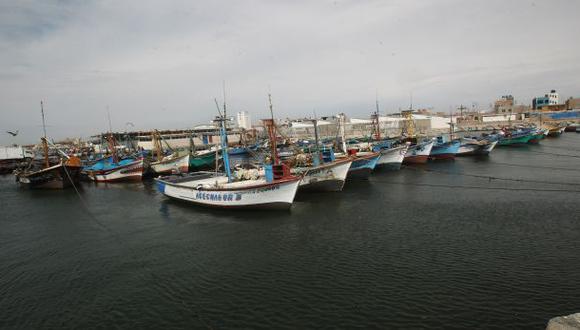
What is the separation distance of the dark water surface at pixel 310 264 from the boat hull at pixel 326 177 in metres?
1.90

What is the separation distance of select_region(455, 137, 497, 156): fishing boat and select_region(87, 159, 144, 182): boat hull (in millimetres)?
46070

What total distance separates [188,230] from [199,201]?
4688mm

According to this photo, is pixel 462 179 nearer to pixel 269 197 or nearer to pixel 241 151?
pixel 269 197

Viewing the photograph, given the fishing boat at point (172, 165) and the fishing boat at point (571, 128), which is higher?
the fishing boat at point (172, 165)

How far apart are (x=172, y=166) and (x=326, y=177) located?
88.6 feet

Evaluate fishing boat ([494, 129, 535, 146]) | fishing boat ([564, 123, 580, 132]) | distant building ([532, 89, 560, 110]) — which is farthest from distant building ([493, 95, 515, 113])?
fishing boat ([494, 129, 535, 146])

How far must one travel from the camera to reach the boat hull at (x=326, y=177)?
27.7m

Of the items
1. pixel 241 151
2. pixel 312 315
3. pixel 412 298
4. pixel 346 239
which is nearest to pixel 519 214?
pixel 346 239

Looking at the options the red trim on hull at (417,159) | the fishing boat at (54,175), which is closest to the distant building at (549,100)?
the red trim on hull at (417,159)

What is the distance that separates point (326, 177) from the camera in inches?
1115

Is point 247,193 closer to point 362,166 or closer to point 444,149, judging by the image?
point 362,166

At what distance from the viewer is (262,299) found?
39.2 feet

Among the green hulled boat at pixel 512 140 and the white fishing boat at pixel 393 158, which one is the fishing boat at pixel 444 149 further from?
the green hulled boat at pixel 512 140

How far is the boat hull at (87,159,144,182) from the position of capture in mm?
43188
